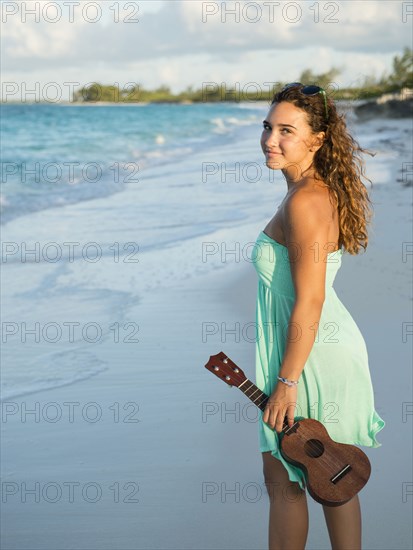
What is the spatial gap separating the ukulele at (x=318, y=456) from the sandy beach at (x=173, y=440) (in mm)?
955

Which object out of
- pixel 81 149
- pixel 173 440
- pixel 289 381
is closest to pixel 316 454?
Result: pixel 289 381

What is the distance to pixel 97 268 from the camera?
840 centimetres

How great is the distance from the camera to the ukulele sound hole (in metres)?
2.58

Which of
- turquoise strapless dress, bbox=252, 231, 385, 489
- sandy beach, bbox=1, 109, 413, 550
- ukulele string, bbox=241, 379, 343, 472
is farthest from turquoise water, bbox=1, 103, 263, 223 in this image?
ukulele string, bbox=241, 379, 343, 472

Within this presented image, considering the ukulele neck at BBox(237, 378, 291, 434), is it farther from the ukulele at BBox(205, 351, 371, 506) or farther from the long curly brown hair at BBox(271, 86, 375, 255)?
the long curly brown hair at BBox(271, 86, 375, 255)

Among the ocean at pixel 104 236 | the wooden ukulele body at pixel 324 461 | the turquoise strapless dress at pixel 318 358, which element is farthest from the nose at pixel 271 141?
the wooden ukulele body at pixel 324 461

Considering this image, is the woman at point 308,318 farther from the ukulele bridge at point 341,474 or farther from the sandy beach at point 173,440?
the sandy beach at point 173,440

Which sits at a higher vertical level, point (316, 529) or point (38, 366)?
point (316, 529)

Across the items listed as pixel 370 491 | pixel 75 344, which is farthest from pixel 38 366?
pixel 370 491

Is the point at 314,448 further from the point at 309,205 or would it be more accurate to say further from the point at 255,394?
the point at 309,205

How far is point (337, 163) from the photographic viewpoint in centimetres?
261

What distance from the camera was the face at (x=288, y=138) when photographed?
2590 millimetres

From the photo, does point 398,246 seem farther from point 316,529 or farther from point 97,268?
point 316,529

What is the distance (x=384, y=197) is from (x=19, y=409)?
7175 mm
